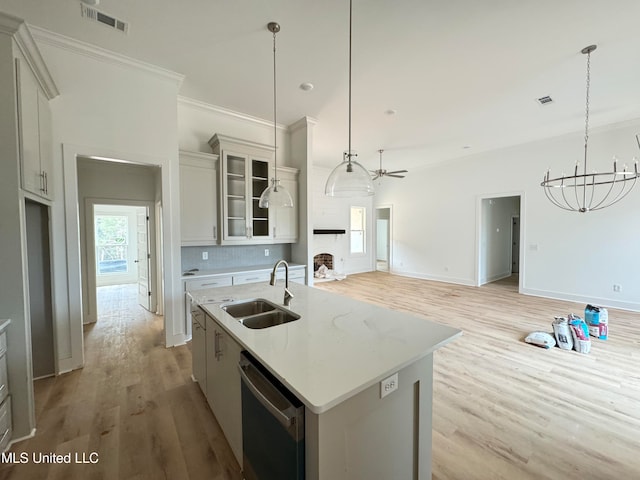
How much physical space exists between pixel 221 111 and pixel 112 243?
19.8 feet

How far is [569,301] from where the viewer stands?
502 cm

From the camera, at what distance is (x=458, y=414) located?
2029 mm

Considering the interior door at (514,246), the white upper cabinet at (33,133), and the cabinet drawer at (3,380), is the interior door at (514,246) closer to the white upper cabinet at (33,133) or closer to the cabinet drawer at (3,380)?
the white upper cabinet at (33,133)

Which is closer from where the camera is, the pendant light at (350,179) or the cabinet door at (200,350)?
the pendant light at (350,179)

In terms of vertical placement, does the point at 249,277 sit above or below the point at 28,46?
below

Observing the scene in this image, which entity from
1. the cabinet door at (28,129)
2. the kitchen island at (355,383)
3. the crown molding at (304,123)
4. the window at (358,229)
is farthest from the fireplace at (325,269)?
the cabinet door at (28,129)

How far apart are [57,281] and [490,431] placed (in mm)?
3941

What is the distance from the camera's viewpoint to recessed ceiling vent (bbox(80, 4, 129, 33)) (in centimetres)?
215

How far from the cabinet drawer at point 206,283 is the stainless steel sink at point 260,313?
114 cm

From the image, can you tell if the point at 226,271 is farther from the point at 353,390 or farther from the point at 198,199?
the point at 353,390

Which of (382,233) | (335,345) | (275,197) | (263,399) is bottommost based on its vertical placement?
(263,399)

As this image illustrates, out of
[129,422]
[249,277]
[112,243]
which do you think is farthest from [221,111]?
A: [112,243]

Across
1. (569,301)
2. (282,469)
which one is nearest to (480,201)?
(569,301)

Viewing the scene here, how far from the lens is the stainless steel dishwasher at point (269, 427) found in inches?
37.8
